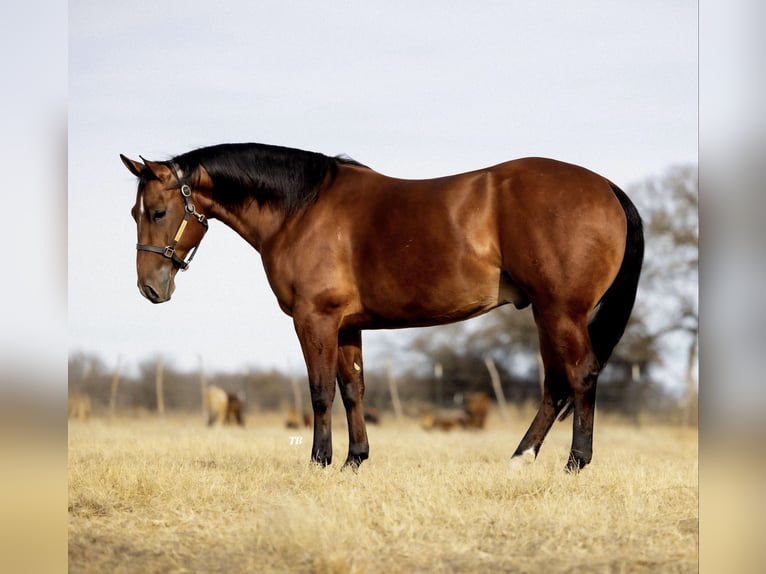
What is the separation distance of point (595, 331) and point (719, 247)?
372 cm

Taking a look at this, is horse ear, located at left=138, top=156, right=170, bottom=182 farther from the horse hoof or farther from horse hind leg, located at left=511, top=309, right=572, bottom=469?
the horse hoof

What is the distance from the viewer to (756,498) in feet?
9.34

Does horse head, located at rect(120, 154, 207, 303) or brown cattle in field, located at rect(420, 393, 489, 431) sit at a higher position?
horse head, located at rect(120, 154, 207, 303)

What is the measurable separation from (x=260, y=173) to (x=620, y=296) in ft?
10.1

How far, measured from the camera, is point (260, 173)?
7.02m

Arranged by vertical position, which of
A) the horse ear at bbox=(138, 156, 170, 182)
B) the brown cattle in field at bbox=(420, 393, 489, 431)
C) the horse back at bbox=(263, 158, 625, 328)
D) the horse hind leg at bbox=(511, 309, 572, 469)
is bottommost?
the brown cattle in field at bbox=(420, 393, 489, 431)

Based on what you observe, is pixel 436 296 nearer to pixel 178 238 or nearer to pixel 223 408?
pixel 178 238

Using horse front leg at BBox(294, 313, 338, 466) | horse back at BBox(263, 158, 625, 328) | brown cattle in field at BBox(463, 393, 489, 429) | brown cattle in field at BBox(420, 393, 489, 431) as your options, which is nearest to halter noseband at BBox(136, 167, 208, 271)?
horse back at BBox(263, 158, 625, 328)

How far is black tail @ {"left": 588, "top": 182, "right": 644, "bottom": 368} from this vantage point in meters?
6.45

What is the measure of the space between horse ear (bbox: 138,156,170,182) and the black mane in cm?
16

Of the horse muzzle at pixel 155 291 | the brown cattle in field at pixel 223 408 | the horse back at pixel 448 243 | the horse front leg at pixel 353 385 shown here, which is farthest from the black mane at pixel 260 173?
the brown cattle in field at pixel 223 408

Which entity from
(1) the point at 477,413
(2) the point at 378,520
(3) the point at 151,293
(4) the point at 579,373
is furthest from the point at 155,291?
(1) the point at 477,413

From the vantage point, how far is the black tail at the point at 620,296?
6453 mm

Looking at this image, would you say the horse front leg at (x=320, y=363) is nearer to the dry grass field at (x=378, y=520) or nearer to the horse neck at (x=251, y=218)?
the dry grass field at (x=378, y=520)
